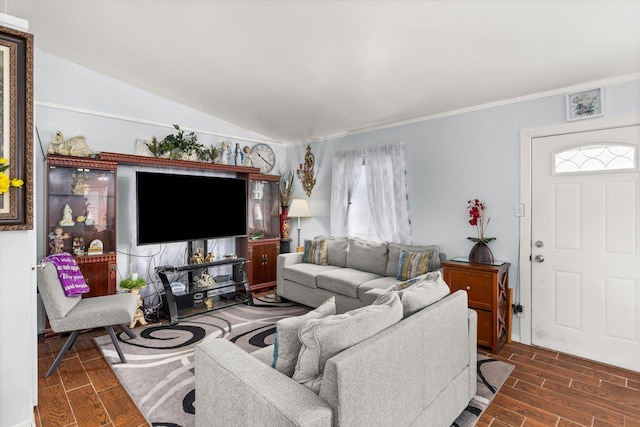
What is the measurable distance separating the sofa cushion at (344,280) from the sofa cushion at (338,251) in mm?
294

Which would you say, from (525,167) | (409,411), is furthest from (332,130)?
(409,411)

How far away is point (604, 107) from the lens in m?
2.76

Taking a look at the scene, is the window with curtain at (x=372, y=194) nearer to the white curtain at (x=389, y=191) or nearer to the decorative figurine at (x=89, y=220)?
the white curtain at (x=389, y=191)

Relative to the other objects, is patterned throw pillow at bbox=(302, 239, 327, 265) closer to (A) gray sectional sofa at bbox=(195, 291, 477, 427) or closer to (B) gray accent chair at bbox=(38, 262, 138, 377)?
(B) gray accent chair at bbox=(38, 262, 138, 377)

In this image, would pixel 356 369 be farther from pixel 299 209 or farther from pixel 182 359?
pixel 299 209

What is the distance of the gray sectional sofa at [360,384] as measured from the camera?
1184 mm

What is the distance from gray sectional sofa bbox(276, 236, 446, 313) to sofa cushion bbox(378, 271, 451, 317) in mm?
1117

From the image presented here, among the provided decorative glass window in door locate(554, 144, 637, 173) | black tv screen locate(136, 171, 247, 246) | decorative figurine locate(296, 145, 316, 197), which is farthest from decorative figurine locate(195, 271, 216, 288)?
decorative glass window in door locate(554, 144, 637, 173)

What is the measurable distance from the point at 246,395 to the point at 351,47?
254cm

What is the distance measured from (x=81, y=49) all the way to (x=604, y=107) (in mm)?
4892

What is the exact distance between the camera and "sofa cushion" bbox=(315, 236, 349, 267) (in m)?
4.32

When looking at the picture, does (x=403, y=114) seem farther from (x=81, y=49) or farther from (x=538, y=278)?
(x=81, y=49)

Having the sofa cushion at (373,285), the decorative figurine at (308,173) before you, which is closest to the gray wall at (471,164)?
the sofa cushion at (373,285)

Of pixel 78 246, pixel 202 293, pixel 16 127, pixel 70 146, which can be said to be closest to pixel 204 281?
pixel 202 293
